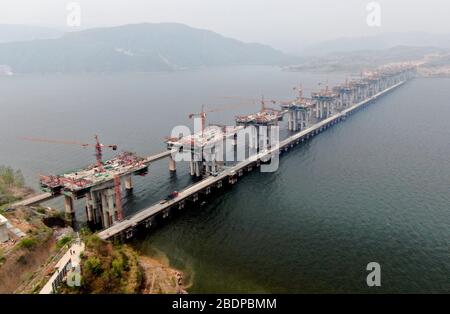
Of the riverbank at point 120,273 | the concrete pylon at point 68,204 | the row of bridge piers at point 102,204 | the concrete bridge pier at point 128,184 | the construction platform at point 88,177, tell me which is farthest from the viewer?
the concrete bridge pier at point 128,184

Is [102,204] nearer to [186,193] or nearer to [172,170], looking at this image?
[186,193]

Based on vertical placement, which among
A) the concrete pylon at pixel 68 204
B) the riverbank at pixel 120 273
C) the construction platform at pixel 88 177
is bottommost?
the riverbank at pixel 120 273

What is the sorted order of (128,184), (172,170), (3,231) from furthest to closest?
(172,170) → (128,184) → (3,231)

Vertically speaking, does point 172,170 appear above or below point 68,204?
above

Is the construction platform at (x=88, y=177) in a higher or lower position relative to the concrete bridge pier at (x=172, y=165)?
higher

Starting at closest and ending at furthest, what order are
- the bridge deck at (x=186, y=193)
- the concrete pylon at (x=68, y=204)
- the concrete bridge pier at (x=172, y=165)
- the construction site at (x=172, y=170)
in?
A: the bridge deck at (x=186, y=193) < the construction site at (x=172, y=170) < the concrete pylon at (x=68, y=204) < the concrete bridge pier at (x=172, y=165)

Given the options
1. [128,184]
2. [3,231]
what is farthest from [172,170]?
[3,231]

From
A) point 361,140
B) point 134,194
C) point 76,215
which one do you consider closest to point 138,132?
point 134,194

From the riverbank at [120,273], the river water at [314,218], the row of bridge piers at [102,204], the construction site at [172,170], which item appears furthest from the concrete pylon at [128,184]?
the riverbank at [120,273]

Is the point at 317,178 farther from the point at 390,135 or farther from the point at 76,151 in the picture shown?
the point at 76,151

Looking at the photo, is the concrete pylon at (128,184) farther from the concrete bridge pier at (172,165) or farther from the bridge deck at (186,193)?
the concrete bridge pier at (172,165)

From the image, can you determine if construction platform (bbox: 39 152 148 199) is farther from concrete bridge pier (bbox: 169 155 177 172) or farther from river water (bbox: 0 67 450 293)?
concrete bridge pier (bbox: 169 155 177 172)
